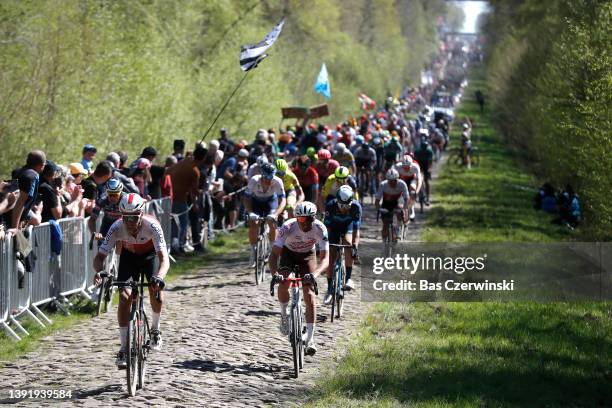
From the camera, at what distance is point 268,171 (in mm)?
17141

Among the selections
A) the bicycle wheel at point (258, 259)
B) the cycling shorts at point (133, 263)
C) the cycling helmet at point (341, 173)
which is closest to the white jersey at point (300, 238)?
the cycling shorts at point (133, 263)

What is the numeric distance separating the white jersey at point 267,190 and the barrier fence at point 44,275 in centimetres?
279

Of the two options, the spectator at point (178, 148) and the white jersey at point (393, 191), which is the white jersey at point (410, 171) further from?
the spectator at point (178, 148)

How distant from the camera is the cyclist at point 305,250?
1221 cm

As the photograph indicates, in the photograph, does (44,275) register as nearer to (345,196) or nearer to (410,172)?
(345,196)

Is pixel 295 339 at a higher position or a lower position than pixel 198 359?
higher

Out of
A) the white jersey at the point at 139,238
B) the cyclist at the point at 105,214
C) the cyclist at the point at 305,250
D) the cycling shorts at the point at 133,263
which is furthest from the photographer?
the cyclist at the point at 105,214

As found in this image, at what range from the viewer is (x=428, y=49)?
149 metres

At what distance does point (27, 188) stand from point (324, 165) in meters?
8.84

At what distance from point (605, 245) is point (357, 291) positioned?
4.53 meters

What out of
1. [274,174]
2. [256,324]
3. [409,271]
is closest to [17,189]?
[256,324]

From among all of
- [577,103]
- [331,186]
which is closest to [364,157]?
[577,103]

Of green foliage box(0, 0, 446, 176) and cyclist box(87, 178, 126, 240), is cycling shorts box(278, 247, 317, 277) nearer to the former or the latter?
cyclist box(87, 178, 126, 240)

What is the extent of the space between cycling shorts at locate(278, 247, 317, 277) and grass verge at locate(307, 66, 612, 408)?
3.77 feet
